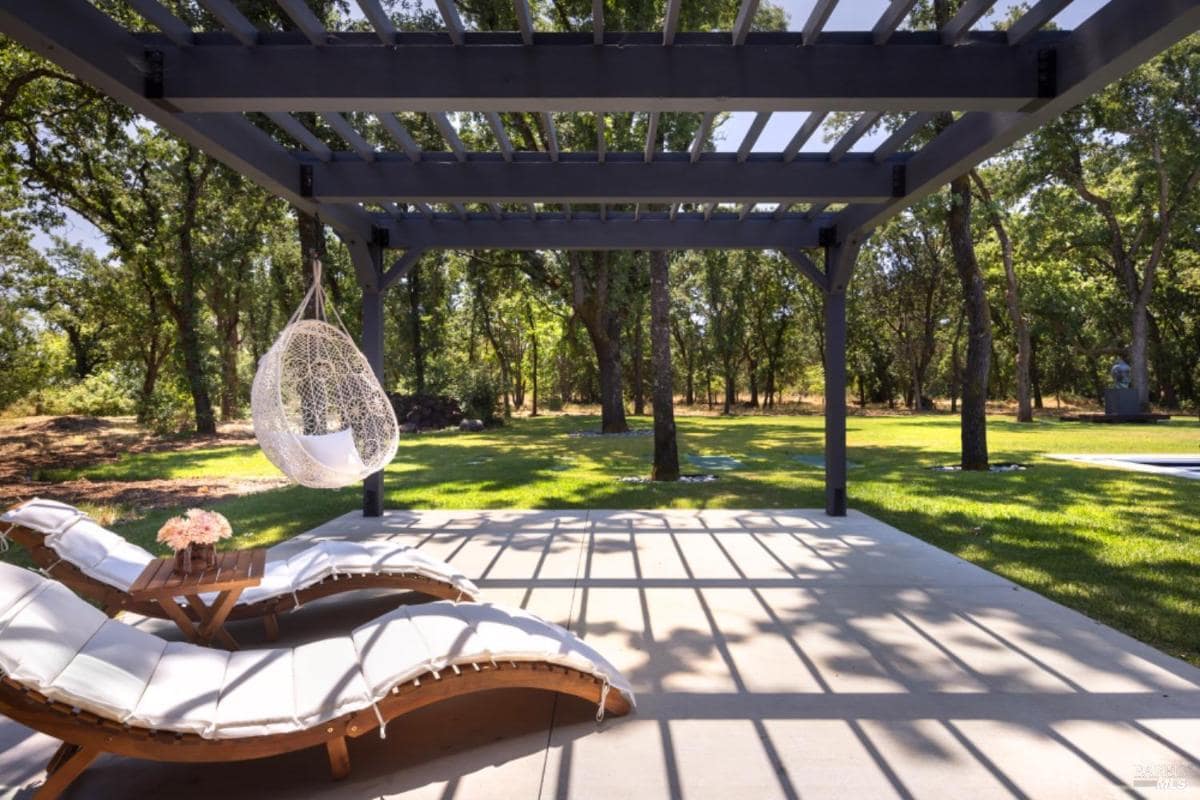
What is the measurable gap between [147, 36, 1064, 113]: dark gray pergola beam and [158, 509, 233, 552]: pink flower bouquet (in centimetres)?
190

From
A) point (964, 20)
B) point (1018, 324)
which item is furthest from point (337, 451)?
point (1018, 324)

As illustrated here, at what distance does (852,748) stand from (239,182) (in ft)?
40.1

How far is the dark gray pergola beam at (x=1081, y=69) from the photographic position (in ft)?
7.82

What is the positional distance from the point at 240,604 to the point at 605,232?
13.9ft

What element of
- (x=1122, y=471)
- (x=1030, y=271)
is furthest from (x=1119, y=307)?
(x=1122, y=471)

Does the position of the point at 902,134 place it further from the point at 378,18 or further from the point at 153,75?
the point at 153,75

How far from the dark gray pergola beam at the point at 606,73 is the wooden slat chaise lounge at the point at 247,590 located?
7.09 ft

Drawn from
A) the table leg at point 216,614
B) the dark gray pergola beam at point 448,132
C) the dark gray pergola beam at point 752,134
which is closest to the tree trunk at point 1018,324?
the dark gray pergola beam at point 752,134

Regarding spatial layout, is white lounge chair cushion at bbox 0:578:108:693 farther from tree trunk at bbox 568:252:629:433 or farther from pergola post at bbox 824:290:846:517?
tree trunk at bbox 568:252:629:433

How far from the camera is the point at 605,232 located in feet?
20.5

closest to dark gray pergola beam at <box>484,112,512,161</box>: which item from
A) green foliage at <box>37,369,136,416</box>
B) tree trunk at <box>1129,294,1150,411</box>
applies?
green foliage at <box>37,369,136,416</box>

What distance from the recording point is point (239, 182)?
37.2 ft

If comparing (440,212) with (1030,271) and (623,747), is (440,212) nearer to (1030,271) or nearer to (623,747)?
(623,747)

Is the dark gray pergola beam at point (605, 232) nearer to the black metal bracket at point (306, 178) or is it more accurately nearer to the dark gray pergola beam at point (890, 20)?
the black metal bracket at point (306, 178)
